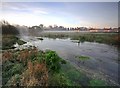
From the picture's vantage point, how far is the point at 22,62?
11367 millimetres

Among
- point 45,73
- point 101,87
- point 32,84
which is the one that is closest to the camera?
point 32,84

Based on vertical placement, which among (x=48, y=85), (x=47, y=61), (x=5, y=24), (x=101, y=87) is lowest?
(x=101, y=87)

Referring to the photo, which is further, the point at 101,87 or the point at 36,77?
the point at 101,87

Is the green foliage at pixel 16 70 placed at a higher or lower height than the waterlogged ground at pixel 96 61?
higher

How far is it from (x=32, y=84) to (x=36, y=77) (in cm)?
82

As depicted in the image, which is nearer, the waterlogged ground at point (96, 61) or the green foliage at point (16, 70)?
the green foliage at point (16, 70)

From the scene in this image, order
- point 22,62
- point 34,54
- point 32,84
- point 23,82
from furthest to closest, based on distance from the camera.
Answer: point 34,54 < point 22,62 < point 23,82 < point 32,84

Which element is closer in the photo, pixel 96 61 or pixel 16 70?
pixel 16 70

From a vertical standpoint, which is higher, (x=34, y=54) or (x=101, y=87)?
(x=34, y=54)

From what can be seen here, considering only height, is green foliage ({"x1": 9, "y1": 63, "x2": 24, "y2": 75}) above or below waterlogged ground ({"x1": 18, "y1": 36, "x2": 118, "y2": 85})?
above

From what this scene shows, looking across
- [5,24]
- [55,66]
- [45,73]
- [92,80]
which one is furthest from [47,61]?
[5,24]

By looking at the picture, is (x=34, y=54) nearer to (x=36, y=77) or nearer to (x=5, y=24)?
(x=36, y=77)

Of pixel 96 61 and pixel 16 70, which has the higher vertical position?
pixel 16 70

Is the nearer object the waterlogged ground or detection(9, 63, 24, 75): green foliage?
detection(9, 63, 24, 75): green foliage
